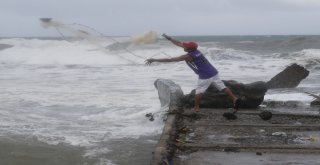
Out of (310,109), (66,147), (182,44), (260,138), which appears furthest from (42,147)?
(310,109)

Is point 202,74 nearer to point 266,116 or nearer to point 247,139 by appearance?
point 266,116

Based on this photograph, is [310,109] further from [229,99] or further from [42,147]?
[42,147]

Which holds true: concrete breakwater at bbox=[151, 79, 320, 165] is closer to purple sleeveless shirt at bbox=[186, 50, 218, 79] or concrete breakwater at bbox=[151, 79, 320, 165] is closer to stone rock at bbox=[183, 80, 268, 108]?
stone rock at bbox=[183, 80, 268, 108]

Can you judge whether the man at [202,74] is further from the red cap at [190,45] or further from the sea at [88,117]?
the sea at [88,117]

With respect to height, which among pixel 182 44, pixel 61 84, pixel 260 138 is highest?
pixel 182 44

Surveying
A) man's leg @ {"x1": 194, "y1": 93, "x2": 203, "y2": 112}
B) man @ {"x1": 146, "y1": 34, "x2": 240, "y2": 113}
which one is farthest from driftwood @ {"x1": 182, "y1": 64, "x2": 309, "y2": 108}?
man's leg @ {"x1": 194, "y1": 93, "x2": 203, "y2": 112}

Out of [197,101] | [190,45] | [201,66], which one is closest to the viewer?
[190,45]

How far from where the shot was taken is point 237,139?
6883 millimetres

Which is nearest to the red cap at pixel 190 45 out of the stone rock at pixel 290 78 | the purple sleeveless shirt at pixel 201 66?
the purple sleeveless shirt at pixel 201 66

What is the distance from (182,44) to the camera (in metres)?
8.73

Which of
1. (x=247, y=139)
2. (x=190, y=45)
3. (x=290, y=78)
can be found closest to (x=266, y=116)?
(x=247, y=139)

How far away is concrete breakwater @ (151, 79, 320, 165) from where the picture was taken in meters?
5.75

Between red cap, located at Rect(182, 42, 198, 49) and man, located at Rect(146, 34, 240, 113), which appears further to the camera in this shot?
man, located at Rect(146, 34, 240, 113)

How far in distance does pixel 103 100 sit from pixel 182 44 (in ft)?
17.9
